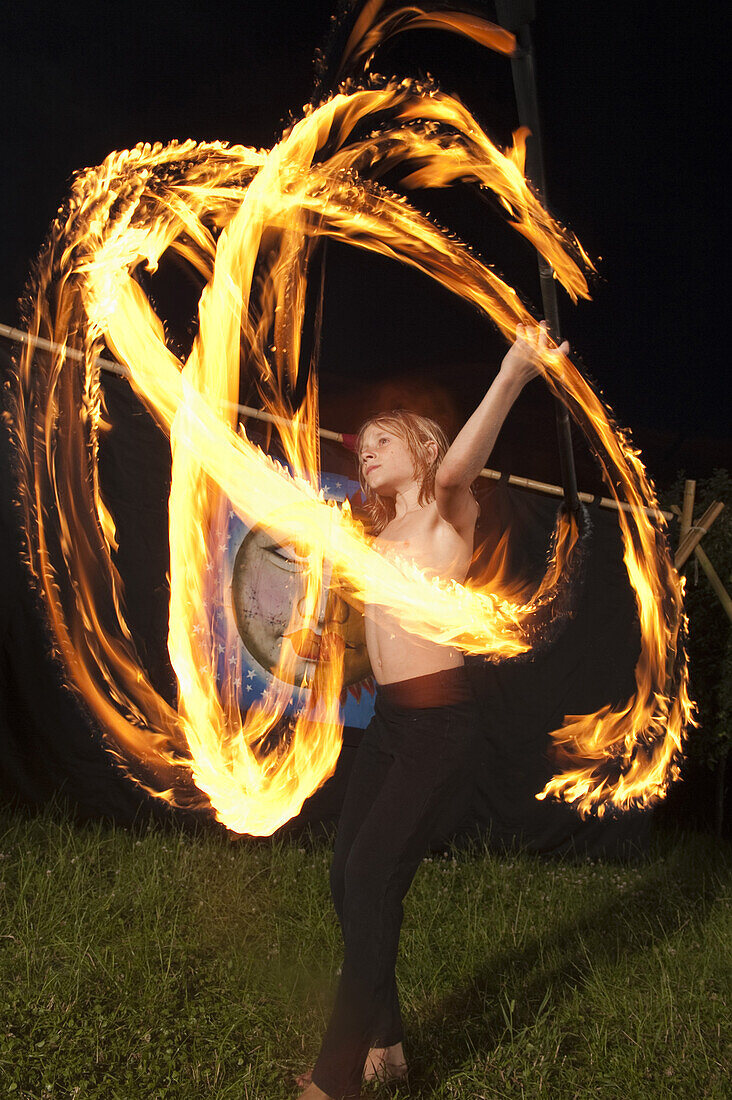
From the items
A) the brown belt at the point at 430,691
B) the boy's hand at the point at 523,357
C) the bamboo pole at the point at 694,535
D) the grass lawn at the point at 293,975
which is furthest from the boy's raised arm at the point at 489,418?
the bamboo pole at the point at 694,535

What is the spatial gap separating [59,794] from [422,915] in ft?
6.25

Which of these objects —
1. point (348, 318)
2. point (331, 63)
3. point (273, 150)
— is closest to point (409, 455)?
point (273, 150)

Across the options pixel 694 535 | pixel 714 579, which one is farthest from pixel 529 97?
pixel 714 579

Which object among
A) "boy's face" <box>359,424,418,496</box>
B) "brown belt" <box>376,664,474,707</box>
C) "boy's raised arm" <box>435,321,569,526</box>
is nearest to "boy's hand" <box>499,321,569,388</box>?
"boy's raised arm" <box>435,321,569,526</box>

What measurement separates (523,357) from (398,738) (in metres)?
1.18

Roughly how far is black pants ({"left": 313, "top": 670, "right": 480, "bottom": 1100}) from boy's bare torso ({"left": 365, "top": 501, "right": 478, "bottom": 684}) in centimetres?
7

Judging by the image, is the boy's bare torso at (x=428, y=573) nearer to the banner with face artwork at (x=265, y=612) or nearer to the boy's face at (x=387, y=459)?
the boy's face at (x=387, y=459)

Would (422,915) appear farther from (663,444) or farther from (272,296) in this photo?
(663,444)

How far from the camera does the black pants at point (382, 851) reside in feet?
7.87

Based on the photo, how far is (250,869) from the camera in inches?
170

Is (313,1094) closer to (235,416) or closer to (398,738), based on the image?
(398,738)

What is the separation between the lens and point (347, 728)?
16.8ft

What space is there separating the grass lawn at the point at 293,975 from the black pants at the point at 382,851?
0.27 metres

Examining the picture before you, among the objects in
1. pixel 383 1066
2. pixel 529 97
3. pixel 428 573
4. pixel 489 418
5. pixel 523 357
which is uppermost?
pixel 529 97
